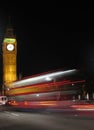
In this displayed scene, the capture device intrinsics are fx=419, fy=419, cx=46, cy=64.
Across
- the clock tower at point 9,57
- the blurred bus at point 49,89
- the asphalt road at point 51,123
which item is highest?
the clock tower at point 9,57

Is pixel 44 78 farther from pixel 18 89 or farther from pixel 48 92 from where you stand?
pixel 18 89

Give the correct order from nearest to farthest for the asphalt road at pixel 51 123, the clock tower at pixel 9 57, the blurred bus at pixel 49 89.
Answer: the asphalt road at pixel 51 123
the blurred bus at pixel 49 89
the clock tower at pixel 9 57

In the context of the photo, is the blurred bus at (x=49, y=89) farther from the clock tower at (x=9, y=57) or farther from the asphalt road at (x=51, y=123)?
the clock tower at (x=9, y=57)

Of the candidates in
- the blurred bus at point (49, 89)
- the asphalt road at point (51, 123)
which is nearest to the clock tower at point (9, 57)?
the blurred bus at point (49, 89)

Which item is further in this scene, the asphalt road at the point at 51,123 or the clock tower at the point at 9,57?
the clock tower at the point at 9,57

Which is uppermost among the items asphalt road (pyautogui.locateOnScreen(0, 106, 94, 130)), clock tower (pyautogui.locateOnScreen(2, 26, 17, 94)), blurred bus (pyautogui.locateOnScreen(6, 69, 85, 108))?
clock tower (pyautogui.locateOnScreen(2, 26, 17, 94))

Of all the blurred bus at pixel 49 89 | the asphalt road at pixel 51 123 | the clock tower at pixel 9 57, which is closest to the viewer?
the asphalt road at pixel 51 123

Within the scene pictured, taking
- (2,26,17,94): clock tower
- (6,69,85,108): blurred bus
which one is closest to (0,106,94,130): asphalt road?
(6,69,85,108): blurred bus

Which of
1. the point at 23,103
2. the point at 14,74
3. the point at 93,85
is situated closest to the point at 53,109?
the point at 23,103

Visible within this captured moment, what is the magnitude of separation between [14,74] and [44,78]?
3753 inches

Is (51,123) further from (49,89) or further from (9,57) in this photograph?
(9,57)

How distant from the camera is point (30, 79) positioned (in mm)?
29188

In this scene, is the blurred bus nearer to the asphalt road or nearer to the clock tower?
the asphalt road

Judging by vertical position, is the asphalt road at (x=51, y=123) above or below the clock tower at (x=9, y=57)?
below
